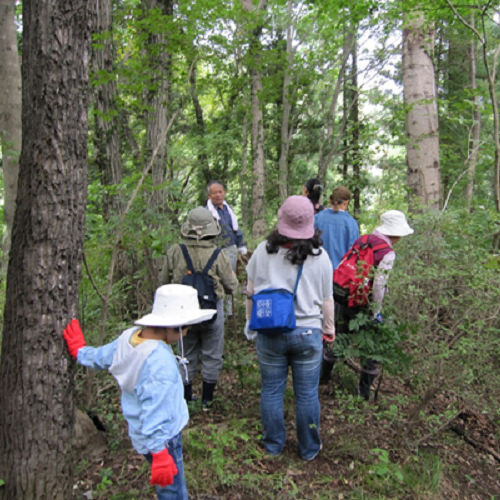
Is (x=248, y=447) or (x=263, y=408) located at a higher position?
(x=263, y=408)

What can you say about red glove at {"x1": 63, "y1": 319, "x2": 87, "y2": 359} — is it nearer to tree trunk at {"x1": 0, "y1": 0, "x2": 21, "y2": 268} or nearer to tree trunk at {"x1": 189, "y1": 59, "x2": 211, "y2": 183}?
tree trunk at {"x1": 0, "y1": 0, "x2": 21, "y2": 268}

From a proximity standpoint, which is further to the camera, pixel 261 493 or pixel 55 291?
pixel 261 493

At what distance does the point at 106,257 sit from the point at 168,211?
5.24ft

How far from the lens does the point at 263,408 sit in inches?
143

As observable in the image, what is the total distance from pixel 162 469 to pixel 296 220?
6.42ft

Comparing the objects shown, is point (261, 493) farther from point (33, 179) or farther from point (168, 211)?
point (168, 211)

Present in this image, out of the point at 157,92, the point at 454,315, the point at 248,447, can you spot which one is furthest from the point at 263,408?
the point at 157,92

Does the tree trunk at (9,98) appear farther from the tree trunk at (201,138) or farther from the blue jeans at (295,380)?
the blue jeans at (295,380)

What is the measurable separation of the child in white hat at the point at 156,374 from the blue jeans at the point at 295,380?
103 centimetres

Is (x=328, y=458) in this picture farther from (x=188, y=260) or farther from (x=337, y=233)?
(x=337, y=233)

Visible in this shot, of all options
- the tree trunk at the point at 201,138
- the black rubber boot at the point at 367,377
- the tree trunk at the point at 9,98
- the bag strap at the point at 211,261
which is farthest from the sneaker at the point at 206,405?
the tree trunk at the point at 201,138

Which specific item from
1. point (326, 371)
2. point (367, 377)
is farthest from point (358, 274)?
point (326, 371)

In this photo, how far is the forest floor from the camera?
3297 millimetres

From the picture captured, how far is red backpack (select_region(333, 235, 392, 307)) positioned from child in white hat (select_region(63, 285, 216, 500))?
1890 millimetres
